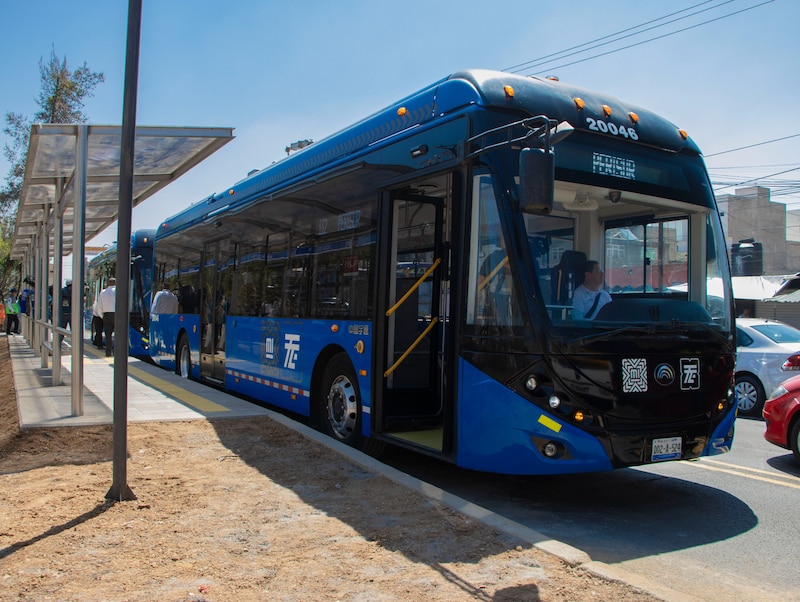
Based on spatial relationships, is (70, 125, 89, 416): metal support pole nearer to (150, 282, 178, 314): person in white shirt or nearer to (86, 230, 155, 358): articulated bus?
(150, 282, 178, 314): person in white shirt

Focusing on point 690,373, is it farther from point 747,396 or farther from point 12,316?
point 12,316

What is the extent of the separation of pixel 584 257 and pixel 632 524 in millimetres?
2135

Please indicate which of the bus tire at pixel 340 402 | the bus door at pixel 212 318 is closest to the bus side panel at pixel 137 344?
the bus door at pixel 212 318

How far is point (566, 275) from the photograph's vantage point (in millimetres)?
5629

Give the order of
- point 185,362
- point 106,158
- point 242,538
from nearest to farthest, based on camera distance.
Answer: point 242,538 → point 106,158 → point 185,362

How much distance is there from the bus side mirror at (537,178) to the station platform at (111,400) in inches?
187

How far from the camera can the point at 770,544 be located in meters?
4.99

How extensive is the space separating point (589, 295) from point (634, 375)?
0.70 meters

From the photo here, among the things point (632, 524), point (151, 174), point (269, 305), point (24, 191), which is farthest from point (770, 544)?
point (24, 191)

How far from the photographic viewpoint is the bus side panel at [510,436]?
5.22m

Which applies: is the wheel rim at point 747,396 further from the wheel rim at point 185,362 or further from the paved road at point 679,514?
the wheel rim at point 185,362

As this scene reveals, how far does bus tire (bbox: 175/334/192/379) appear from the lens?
13070mm

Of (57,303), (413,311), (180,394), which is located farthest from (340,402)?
(57,303)

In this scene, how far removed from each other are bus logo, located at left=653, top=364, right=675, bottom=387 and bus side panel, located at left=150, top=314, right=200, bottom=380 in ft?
29.1
